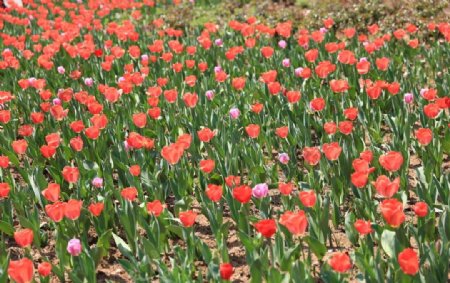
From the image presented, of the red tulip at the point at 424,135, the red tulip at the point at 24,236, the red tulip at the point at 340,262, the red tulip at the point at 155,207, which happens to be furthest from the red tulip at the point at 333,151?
the red tulip at the point at 24,236

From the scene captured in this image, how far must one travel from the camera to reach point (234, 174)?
435 centimetres

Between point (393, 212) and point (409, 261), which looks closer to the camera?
point (409, 261)

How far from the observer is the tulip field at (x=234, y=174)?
318 cm

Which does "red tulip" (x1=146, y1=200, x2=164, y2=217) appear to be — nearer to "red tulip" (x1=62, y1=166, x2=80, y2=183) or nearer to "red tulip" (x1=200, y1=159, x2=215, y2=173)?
"red tulip" (x1=200, y1=159, x2=215, y2=173)

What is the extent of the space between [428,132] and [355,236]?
3.03 feet

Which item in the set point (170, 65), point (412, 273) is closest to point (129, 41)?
point (170, 65)

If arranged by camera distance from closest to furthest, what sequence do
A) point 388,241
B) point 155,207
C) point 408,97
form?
point 388,241, point 155,207, point 408,97

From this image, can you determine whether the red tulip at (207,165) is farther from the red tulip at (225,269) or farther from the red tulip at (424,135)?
the red tulip at (424,135)

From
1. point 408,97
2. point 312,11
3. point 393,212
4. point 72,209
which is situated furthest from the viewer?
point 312,11

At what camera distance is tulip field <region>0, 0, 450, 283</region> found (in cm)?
318

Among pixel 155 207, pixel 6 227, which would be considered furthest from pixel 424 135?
pixel 6 227

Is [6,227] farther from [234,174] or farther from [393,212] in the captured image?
[393,212]

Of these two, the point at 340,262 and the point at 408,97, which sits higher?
the point at 340,262

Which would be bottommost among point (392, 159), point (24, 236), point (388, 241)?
point (388, 241)
